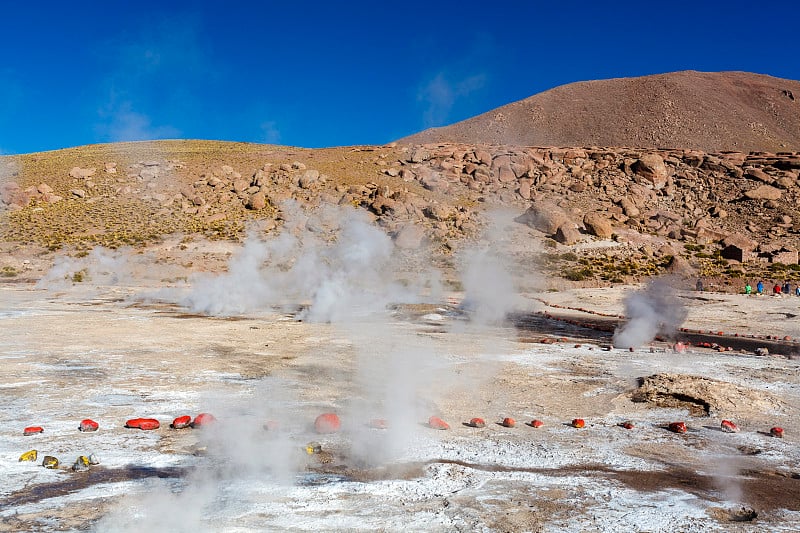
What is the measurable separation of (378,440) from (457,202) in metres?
44.6

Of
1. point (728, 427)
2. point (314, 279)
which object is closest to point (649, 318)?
point (728, 427)

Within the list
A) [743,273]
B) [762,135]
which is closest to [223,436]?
[743,273]

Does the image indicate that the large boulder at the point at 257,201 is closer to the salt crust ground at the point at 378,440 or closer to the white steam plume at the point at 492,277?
the white steam plume at the point at 492,277

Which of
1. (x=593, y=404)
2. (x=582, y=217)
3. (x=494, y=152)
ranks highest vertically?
(x=494, y=152)

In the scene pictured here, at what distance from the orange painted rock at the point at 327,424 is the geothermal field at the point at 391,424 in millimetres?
22

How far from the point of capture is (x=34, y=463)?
527 cm

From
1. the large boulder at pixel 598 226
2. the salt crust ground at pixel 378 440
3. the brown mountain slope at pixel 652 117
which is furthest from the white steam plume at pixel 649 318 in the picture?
the brown mountain slope at pixel 652 117

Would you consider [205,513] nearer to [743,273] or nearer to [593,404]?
[593,404]

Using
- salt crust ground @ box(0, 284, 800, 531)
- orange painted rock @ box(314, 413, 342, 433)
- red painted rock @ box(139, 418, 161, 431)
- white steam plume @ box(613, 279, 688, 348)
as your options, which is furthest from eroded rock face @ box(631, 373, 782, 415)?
red painted rock @ box(139, 418, 161, 431)

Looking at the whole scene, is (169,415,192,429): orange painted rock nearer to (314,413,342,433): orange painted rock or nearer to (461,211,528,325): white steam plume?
(314,413,342,433): orange painted rock

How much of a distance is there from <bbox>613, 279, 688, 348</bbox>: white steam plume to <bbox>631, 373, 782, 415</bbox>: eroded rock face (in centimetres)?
511

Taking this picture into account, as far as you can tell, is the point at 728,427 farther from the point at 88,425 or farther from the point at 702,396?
the point at 88,425

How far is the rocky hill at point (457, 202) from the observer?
1539 inches

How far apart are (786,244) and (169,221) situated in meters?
42.3
